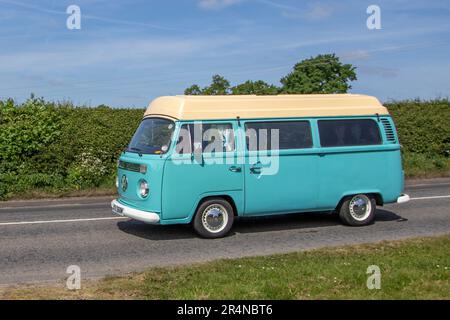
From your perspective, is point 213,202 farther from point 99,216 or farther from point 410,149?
point 410,149

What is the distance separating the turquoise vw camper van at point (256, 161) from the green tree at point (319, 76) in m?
41.3

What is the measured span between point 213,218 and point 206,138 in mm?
1358

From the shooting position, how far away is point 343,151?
36.6 feet

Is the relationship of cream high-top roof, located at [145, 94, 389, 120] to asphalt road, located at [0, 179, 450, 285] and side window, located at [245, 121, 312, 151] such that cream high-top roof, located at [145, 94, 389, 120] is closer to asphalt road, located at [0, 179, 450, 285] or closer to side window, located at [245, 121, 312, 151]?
side window, located at [245, 121, 312, 151]

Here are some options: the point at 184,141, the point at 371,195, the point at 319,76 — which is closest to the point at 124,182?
the point at 184,141

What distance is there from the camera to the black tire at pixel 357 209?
Result: 11430mm

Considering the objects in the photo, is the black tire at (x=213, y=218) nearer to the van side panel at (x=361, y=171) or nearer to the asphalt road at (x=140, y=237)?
the asphalt road at (x=140, y=237)

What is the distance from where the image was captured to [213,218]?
10.4 m

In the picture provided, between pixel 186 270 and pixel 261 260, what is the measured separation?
1.13 metres

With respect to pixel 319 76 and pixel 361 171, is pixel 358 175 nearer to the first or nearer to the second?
pixel 361 171

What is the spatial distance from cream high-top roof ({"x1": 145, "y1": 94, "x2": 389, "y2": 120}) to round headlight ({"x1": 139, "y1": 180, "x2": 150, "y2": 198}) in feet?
3.92

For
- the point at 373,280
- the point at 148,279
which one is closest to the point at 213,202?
the point at 148,279

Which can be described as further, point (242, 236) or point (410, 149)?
point (410, 149)
